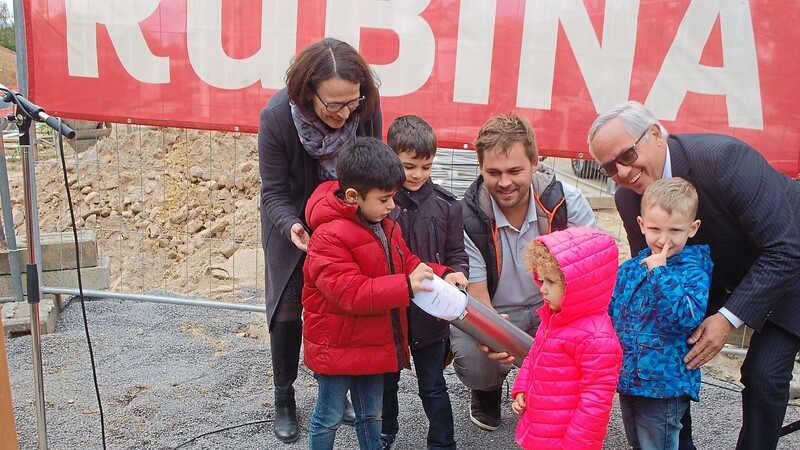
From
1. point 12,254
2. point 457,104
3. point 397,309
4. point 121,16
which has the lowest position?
point 12,254

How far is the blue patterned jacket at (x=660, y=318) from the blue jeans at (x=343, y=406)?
959 millimetres

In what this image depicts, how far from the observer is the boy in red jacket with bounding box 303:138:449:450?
246cm

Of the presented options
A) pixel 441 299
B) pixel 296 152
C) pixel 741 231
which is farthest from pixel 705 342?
pixel 296 152

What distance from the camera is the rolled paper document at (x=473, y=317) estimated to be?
2525 millimetres

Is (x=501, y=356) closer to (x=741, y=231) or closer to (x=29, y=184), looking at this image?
(x=741, y=231)

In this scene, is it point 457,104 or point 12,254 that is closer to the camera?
point 457,104

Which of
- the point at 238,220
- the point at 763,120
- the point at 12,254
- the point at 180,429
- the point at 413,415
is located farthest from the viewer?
the point at 238,220

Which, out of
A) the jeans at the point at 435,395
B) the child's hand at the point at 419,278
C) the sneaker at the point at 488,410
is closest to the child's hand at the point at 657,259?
the child's hand at the point at 419,278

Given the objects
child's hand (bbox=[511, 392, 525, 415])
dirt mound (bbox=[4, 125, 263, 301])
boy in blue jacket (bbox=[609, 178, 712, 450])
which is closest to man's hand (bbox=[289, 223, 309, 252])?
child's hand (bbox=[511, 392, 525, 415])

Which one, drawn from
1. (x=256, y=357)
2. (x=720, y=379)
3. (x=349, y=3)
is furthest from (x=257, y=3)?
(x=720, y=379)

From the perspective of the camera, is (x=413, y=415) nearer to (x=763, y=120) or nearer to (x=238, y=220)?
(x=763, y=120)

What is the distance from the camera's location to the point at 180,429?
3.41 metres

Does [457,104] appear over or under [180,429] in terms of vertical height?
over

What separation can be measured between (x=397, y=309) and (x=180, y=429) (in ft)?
4.70
